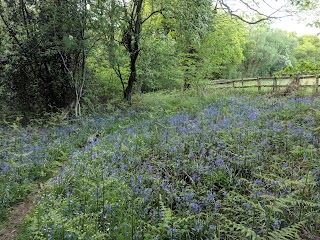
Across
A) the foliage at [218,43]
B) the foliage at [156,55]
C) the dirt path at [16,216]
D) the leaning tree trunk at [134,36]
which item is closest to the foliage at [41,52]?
the leaning tree trunk at [134,36]

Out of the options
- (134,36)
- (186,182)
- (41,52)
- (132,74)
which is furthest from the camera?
(132,74)

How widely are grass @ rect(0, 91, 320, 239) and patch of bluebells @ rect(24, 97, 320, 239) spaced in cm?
2

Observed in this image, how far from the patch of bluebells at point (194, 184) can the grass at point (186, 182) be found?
0.06 ft

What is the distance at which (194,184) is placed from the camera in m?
4.09

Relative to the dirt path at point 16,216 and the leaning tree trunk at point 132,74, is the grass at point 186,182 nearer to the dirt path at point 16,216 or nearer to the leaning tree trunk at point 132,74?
the dirt path at point 16,216

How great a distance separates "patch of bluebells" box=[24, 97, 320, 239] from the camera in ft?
10.4

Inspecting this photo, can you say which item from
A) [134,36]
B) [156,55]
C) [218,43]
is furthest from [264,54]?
[134,36]

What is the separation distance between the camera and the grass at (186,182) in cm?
312

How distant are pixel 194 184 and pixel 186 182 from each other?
17.6 inches

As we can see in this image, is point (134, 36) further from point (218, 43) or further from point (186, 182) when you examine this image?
point (186, 182)

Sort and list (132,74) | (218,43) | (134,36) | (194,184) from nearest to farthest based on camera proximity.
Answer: (194,184), (134,36), (132,74), (218,43)

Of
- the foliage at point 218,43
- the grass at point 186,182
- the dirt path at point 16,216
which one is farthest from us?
the foliage at point 218,43

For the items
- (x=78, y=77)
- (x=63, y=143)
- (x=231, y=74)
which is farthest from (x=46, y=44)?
(x=231, y=74)

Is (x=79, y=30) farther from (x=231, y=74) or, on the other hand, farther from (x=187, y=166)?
(x=231, y=74)
